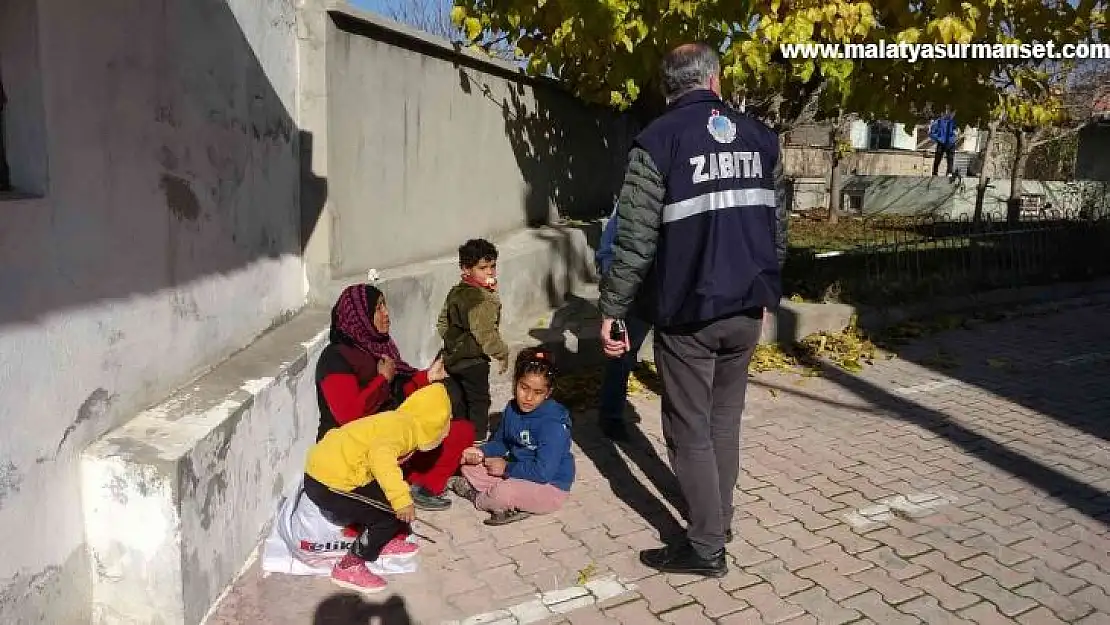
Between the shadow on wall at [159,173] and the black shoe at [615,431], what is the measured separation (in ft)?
6.71

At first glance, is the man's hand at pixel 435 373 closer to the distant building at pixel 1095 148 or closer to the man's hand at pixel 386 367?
the man's hand at pixel 386 367

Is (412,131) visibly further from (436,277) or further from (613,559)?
(613,559)

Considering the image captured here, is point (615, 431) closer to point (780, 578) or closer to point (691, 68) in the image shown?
point (780, 578)

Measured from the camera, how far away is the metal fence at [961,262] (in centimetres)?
850

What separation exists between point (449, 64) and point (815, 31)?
274 centimetres

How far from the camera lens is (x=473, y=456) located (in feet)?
13.8

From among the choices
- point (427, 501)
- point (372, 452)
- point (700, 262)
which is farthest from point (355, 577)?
point (700, 262)

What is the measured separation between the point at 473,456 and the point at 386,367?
752 mm

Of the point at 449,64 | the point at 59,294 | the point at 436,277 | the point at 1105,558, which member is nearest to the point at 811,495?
the point at 1105,558

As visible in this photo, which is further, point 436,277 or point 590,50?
point 590,50

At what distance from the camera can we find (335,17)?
15.5ft

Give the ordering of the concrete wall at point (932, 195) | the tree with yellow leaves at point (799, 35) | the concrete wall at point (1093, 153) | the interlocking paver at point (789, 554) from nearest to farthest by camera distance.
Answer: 1. the interlocking paver at point (789, 554)
2. the tree with yellow leaves at point (799, 35)
3. the concrete wall at point (1093, 153)
4. the concrete wall at point (932, 195)

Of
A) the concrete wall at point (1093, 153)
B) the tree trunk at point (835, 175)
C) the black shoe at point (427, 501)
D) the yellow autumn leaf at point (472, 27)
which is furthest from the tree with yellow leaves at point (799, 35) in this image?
the concrete wall at point (1093, 153)

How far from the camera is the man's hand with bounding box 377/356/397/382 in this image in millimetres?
3684
